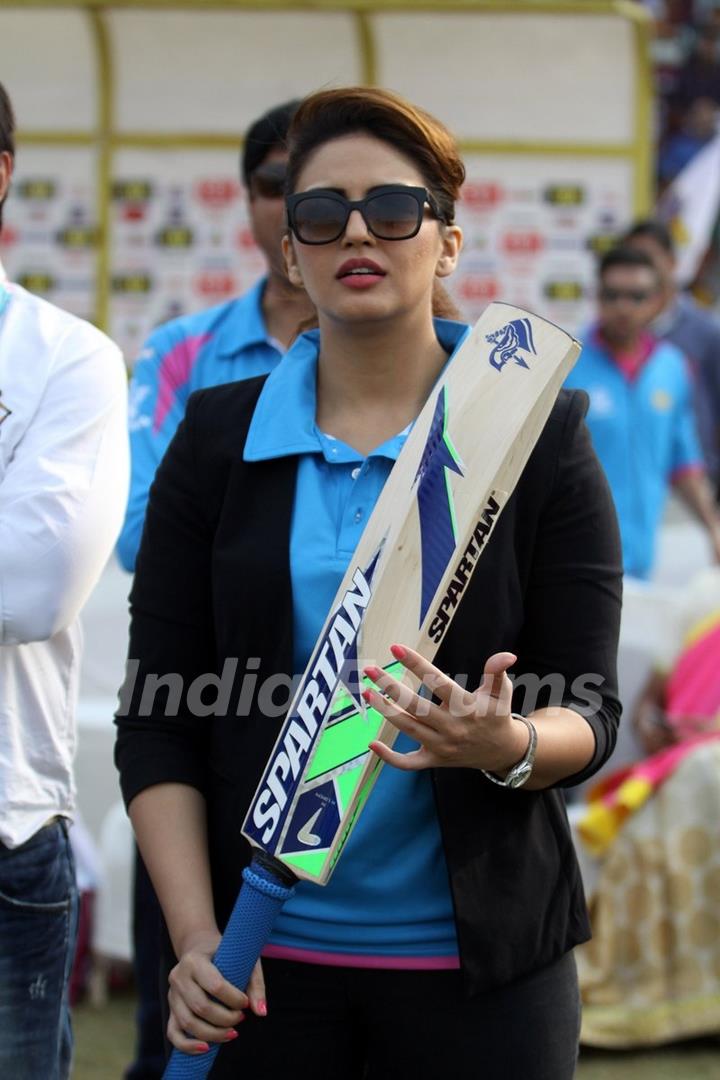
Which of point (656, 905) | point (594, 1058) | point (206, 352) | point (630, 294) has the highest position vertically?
point (630, 294)

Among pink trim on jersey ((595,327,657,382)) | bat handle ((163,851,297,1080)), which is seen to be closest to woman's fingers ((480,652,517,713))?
bat handle ((163,851,297,1080))

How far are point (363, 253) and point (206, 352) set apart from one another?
4.30 feet

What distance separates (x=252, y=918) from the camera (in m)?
1.92

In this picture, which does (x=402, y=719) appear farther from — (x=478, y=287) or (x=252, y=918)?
(x=478, y=287)

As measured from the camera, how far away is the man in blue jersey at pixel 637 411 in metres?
6.30

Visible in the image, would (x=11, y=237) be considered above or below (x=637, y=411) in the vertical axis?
above

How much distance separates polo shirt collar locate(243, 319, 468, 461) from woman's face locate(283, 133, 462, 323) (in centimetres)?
8

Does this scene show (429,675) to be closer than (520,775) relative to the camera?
Yes

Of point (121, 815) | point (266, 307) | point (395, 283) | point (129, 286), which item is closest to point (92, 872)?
point (121, 815)

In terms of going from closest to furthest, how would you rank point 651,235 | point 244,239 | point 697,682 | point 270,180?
point 270,180 < point 697,682 < point 651,235 < point 244,239

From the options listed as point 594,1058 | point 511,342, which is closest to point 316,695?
point 511,342

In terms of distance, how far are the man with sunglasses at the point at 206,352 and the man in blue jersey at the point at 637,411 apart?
3061 mm

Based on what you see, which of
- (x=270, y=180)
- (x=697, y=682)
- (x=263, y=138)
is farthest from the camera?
(x=697, y=682)

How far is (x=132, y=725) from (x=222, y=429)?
1.33 ft
